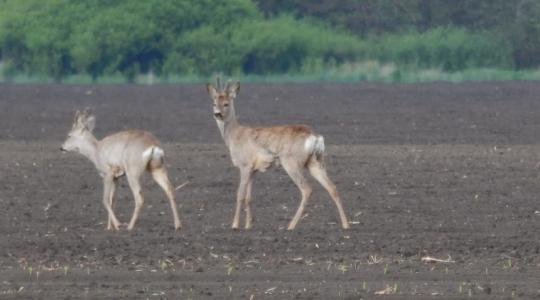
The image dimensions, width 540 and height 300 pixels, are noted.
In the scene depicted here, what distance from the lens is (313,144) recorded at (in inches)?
655

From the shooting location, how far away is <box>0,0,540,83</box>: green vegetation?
5347 centimetres

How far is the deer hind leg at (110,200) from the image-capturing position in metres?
16.8

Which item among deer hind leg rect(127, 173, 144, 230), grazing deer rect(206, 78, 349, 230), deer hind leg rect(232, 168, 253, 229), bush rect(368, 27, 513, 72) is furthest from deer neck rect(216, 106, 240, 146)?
bush rect(368, 27, 513, 72)

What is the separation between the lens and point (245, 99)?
37.8 metres

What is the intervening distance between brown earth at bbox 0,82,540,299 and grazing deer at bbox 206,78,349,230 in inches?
15.3

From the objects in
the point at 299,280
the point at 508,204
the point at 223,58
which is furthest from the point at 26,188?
the point at 223,58

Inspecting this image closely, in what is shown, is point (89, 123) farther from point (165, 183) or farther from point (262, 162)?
point (262, 162)

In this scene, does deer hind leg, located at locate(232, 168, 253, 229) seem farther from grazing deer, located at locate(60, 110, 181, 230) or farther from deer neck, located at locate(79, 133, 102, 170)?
deer neck, located at locate(79, 133, 102, 170)

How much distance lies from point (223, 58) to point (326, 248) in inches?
1565

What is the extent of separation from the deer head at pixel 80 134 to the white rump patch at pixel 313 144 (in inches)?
111

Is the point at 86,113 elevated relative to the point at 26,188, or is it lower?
elevated

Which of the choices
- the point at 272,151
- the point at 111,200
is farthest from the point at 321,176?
the point at 111,200

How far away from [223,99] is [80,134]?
6.13 feet

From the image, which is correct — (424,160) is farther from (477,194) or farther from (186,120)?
(186,120)
